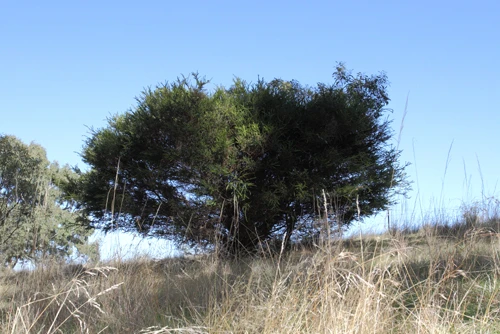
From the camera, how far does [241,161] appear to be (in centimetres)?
857

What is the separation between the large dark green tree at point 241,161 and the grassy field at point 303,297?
1.69 m

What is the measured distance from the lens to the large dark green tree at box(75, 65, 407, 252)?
8.43 metres

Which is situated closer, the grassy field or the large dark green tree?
the grassy field

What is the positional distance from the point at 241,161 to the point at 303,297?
17.8 feet

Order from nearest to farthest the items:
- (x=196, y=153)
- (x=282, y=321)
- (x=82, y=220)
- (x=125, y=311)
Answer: (x=282, y=321) → (x=125, y=311) → (x=196, y=153) → (x=82, y=220)

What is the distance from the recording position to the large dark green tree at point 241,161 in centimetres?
843

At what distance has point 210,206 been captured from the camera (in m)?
8.80

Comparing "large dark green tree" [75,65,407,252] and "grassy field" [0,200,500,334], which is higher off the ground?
"large dark green tree" [75,65,407,252]

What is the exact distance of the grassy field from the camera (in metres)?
2.73

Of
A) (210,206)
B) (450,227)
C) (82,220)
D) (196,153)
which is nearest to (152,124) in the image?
(196,153)

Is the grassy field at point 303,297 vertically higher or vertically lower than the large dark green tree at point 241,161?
lower

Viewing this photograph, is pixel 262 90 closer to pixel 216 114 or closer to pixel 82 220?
pixel 216 114

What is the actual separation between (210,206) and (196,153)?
44.9 inches

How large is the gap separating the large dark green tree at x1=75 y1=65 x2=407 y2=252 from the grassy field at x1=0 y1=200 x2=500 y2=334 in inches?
66.5
